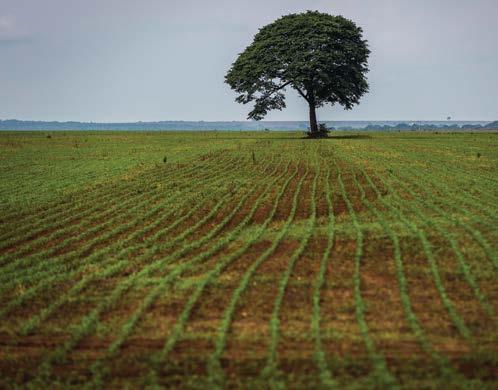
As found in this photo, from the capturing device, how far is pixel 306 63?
164 ft

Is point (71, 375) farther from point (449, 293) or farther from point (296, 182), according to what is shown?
point (296, 182)

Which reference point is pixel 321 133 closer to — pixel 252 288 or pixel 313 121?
pixel 313 121

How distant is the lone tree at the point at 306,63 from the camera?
50.9 metres

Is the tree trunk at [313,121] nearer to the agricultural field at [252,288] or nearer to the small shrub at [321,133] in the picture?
the small shrub at [321,133]

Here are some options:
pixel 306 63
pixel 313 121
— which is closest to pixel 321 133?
pixel 313 121

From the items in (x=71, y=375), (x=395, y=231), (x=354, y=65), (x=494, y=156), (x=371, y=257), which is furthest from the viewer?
(x=354, y=65)

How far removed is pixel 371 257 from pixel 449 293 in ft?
7.05

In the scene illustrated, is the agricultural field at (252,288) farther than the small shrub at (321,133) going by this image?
No

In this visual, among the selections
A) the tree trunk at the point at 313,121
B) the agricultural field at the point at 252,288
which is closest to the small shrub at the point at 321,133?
the tree trunk at the point at 313,121

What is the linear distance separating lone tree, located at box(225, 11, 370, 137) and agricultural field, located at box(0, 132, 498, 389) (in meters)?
34.0

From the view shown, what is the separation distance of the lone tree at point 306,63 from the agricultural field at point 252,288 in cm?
3397

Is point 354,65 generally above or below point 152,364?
above

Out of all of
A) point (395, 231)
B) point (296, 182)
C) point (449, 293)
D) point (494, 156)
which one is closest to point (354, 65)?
point (494, 156)

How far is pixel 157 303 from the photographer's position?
848cm
